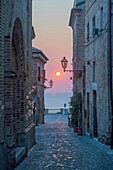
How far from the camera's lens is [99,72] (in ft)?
56.7

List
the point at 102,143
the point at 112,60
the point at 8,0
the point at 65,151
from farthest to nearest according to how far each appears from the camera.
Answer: the point at 102,143
the point at 112,60
the point at 65,151
the point at 8,0

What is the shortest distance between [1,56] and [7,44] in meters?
0.65

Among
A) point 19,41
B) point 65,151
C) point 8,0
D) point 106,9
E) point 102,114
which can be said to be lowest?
point 65,151

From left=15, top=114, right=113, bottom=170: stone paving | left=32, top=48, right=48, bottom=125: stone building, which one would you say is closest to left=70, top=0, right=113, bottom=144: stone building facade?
left=15, top=114, right=113, bottom=170: stone paving

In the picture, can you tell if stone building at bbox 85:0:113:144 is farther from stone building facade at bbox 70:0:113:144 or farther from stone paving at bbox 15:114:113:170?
stone paving at bbox 15:114:113:170

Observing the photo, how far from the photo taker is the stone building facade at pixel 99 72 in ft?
50.5

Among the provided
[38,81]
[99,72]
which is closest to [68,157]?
[99,72]

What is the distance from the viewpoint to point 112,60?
1528 cm

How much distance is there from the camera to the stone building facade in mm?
15406

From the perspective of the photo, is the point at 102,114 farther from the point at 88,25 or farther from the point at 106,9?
the point at 88,25

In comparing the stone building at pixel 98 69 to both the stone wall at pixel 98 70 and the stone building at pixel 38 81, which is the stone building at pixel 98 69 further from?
the stone building at pixel 38 81

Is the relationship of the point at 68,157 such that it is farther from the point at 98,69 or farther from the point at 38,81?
the point at 38,81

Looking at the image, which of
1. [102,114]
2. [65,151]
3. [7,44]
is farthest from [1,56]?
[102,114]

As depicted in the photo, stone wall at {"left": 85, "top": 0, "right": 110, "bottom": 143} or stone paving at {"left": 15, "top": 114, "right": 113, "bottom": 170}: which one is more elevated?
stone wall at {"left": 85, "top": 0, "right": 110, "bottom": 143}
